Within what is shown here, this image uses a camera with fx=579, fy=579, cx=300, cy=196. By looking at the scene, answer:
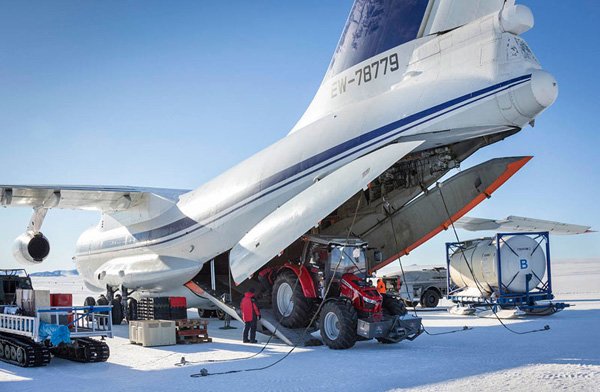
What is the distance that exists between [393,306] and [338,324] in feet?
5.07

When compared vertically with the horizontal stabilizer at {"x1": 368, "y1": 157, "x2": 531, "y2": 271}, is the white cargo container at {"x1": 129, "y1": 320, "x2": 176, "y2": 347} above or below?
below

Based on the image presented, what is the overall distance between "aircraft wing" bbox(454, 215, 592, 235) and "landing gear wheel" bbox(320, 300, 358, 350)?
57.1 ft

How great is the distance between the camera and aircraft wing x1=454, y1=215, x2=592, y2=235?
2816cm

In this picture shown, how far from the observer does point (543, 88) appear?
1082cm

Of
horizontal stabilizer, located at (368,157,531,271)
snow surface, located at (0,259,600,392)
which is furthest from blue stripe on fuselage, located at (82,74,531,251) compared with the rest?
snow surface, located at (0,259,600,392)

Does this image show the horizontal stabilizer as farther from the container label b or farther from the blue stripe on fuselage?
the container label b

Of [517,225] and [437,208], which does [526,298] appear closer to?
[437,208]

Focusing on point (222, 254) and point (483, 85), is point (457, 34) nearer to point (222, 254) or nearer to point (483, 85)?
point (483, 85)

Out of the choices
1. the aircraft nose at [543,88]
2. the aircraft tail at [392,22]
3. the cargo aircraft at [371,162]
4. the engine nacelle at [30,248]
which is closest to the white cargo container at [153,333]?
the cargo aircraft at [371,162]

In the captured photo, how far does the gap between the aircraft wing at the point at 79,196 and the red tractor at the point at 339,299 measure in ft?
21.2

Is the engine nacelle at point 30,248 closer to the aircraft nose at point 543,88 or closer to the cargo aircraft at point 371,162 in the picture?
the cargo aircraft at point 371,162

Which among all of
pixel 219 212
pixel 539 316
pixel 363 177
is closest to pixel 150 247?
pixel 219 212

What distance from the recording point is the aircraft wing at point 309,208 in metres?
11.5

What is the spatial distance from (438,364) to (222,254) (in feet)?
27.6
